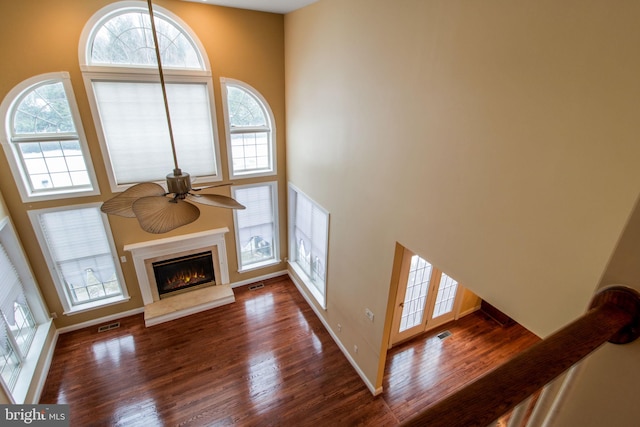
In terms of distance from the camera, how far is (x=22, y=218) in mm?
4496

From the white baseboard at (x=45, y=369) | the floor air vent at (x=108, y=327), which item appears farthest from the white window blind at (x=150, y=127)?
the white baseboard at (x=45, y=369)

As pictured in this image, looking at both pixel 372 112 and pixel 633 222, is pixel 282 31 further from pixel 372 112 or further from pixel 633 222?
pixel 633 222

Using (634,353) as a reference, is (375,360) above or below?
below

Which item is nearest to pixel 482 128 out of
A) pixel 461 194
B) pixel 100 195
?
pixel 461 194

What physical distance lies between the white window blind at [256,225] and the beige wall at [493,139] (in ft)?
8.82

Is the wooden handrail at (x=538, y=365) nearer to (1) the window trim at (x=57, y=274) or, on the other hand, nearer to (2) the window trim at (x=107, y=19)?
(2) the window trim at (x=107, y=19)

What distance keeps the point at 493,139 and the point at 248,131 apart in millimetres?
4482

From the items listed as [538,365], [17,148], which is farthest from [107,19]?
[538,365]

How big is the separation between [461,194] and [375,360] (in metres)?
2.78

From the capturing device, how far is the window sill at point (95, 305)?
5.29 m

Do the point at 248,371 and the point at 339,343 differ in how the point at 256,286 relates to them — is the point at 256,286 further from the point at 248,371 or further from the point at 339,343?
the point at 339,343

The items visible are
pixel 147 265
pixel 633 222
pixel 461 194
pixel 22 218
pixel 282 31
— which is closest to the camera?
pixel 633 222

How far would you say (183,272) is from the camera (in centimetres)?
600

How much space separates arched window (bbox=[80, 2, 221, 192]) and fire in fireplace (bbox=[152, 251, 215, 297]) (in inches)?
63.3
